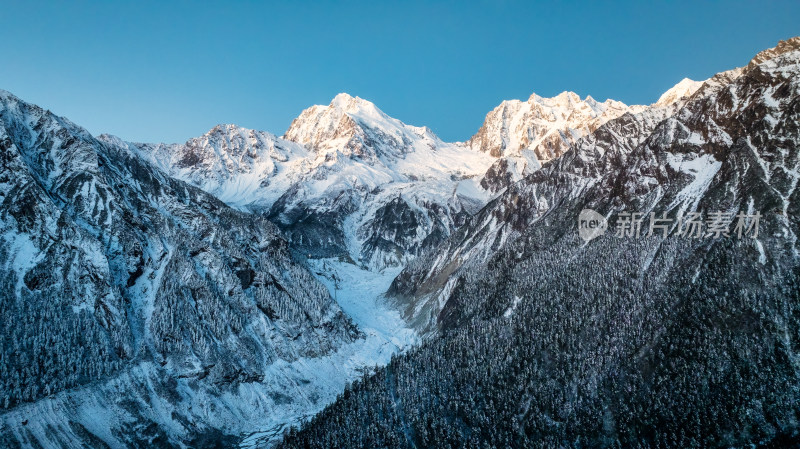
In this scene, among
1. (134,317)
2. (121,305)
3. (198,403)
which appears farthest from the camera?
(134,317)

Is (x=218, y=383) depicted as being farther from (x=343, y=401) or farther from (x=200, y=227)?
(x=200, y=227)

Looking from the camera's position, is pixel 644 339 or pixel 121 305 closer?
pixel 121 305

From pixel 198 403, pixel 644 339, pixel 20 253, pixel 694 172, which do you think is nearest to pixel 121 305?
pixel 20 253

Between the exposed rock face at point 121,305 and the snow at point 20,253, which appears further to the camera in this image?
the snow at point 20,253

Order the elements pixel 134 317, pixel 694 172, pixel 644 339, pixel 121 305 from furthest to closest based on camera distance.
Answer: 1. pixel 694 172
2. pixel 644 339
3. pixel 134 317
4. pixel 121 305

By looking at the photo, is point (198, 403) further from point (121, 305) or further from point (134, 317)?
point (121, 305)

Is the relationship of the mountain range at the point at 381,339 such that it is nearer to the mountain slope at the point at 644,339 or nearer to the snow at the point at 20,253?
the snow at the point at 20,253

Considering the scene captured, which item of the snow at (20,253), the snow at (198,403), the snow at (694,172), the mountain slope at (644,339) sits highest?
the snow at (694,172)

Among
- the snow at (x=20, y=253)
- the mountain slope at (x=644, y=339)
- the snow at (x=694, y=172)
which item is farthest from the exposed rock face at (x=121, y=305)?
the snow at (x=694, y=172)
